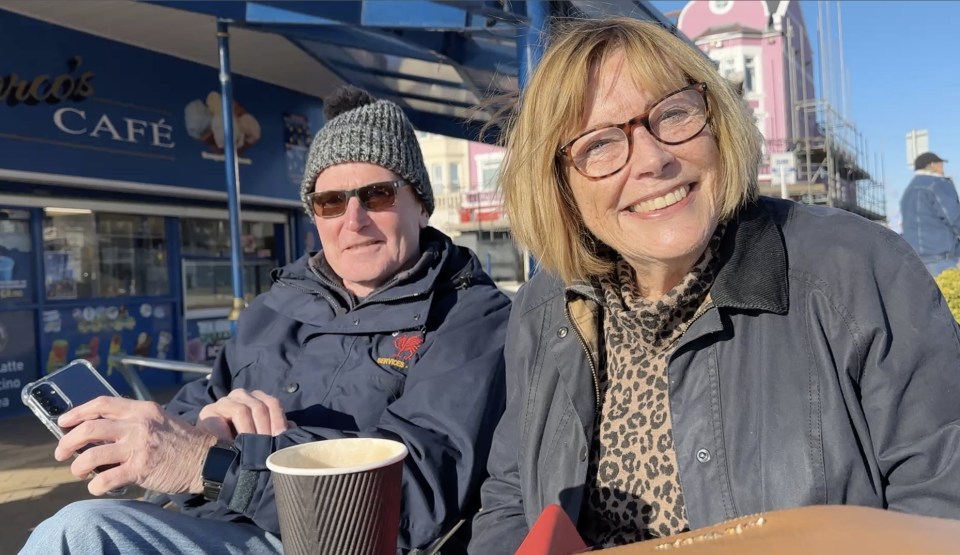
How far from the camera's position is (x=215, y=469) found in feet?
5.17

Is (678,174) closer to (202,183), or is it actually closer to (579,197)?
(579,197)

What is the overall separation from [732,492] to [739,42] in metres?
28.4

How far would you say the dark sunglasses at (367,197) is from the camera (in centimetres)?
228

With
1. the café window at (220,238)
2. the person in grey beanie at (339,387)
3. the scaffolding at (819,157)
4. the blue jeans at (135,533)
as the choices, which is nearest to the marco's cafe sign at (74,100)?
the café window at (220,238)

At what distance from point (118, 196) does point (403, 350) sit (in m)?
5.92

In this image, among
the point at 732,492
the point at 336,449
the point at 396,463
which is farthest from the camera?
the point at 732,492

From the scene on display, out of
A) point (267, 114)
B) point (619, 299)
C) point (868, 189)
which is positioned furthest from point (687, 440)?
point (868, 189)

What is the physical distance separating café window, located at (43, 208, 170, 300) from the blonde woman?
20.3 feet

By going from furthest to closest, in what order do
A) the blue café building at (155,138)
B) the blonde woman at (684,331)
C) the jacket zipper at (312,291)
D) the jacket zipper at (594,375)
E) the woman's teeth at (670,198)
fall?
the blue café building at (155,138) → the jacket zipper at (312,291) → the jacket zipper at (594,375) → the woman's teeth at (670,198) → the blonde woman at (684,331)

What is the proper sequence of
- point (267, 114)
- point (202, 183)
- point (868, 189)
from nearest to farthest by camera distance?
point (202, 183) < point (267, 114) < point (868, 189)

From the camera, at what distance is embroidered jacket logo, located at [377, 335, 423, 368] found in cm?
200

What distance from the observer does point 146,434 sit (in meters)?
1.55

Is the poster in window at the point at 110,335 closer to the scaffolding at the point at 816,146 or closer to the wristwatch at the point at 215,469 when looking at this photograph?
the wristwatch at the point at 215,469

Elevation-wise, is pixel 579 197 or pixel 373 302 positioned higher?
pixel 579 197
